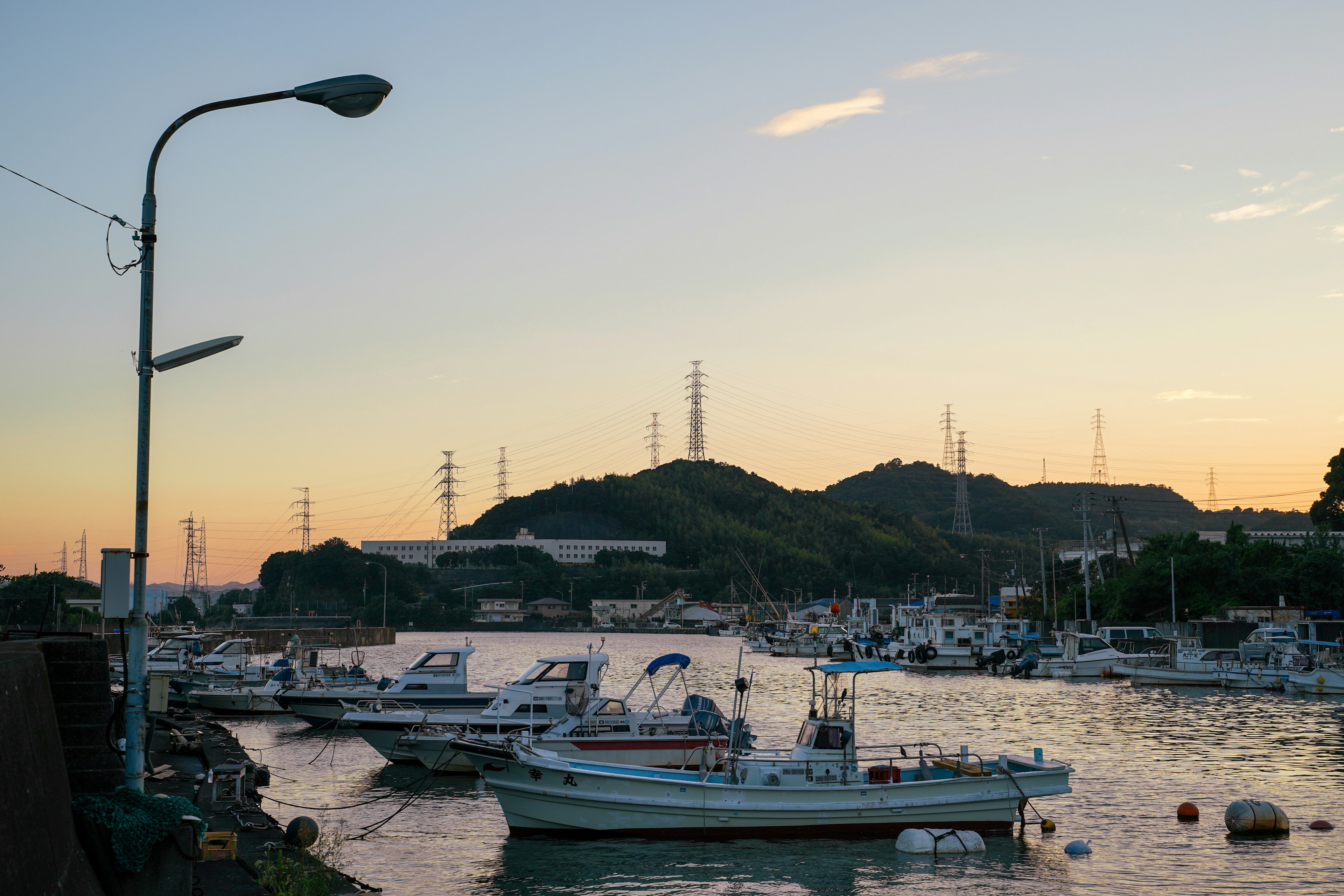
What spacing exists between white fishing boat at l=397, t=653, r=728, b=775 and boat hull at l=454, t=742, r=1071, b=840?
8.42 feet

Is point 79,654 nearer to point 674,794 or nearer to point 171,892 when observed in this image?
point 171,892

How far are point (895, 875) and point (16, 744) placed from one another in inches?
602

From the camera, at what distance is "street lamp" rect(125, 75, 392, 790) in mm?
11695

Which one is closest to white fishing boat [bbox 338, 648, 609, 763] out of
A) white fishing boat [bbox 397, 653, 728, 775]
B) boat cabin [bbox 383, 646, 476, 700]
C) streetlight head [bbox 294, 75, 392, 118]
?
white fishing boat [bbox 397, 653, 728, 775]

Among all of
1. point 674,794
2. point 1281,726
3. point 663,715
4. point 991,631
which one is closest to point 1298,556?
point 991,631

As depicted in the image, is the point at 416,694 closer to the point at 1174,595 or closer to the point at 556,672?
the point at 556,672

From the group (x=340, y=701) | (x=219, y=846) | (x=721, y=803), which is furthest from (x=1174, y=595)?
(x=219, y=846)

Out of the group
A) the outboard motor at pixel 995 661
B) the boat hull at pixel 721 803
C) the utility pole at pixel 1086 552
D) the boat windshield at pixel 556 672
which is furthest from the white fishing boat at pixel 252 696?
the utility pole at pixel 1086 552

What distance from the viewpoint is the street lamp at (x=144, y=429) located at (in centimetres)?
1170

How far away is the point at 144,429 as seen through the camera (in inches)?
484

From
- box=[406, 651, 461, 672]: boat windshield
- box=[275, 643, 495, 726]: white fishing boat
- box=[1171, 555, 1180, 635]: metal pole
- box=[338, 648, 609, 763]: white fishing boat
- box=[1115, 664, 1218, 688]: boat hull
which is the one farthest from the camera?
box=[1171, 555, 1180, 635]: metal pole

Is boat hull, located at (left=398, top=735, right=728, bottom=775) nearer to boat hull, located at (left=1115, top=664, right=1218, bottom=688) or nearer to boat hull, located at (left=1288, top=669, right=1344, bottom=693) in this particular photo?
boat hull, located at (left=1288, top=669, right=1344, bottom=693)

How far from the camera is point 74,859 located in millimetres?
10508

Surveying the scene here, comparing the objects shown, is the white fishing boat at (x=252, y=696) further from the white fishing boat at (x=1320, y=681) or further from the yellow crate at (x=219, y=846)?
the white fishing boat at (x=1320, y=681)
